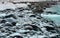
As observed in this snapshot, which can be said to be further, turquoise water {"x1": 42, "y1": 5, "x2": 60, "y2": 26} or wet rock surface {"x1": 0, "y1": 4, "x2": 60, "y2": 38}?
turquoise water {"x1": 42, "y1": 5, "x2": 60, "y2": 26}

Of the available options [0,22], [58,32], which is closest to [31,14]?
[0,22]

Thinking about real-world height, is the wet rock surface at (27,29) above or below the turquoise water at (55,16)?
below

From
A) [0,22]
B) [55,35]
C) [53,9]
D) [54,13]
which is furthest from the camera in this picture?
A: [53,9]

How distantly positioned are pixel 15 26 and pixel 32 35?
0.29 meters

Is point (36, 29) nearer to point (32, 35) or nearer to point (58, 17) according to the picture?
point (32, 35)

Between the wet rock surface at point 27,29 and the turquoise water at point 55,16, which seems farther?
the turquoise water at point 55,16

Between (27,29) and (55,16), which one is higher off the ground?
(55,16)

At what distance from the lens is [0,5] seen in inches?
126

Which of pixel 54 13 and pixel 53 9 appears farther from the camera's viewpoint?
pixel 53 9

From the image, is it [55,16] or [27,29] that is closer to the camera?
[27,29]

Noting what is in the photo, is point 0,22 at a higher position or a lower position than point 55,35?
higher

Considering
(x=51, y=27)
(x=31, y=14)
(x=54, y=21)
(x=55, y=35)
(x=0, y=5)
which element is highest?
(x=0, y=5)

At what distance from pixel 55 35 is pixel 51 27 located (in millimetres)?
220

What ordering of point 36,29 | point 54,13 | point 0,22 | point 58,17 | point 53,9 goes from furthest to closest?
point 53,9
point 54,13
point 58,17
point 0,22
point 36,29
